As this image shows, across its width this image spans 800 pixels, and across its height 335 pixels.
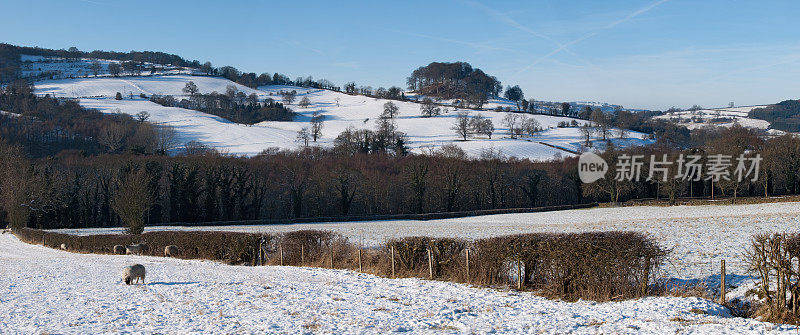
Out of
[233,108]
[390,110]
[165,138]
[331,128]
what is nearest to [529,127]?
[390,110]

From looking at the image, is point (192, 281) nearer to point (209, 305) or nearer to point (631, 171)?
point (209, 305)

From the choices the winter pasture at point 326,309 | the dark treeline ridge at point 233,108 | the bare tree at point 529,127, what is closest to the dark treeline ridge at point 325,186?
the winter pasture at point 326,309

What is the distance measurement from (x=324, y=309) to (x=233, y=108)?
617ft

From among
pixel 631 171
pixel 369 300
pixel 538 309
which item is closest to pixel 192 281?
pixel 369 300

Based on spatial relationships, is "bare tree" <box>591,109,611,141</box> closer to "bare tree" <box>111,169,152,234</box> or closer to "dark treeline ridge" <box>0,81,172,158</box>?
"dark treeline ridge" <box>0,81,172,158</box>

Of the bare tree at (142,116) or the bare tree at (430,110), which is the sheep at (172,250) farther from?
the bare tree at (430,110)

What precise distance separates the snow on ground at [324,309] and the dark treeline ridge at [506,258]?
0.89m

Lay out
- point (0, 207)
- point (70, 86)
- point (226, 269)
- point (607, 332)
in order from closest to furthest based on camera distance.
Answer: point (607, 332) < point (226, 269) < point (0, 207) < point (70, 86)

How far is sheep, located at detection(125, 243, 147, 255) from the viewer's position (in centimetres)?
3412

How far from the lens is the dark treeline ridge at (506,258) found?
13.5 m

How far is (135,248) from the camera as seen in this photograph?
34.2 meters

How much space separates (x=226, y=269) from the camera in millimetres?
23781

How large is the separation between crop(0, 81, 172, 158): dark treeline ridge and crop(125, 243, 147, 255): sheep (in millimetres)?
72129

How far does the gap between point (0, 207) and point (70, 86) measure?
158090 mm
